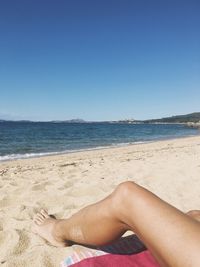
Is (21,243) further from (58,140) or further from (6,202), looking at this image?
(58,140)

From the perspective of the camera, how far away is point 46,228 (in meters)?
2.78

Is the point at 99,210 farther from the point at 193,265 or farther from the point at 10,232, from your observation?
the point at 10,232

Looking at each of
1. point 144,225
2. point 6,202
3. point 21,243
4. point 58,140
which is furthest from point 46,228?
point 58,140

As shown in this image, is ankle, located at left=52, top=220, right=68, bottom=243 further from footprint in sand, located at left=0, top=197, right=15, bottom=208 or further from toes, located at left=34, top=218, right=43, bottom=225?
footprint in sand, located at left=0, top=197, right=15, bottom=208

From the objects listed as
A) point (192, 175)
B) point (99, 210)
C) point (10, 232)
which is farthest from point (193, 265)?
point (192, 175)

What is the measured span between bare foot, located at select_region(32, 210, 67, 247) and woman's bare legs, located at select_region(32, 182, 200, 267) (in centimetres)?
26

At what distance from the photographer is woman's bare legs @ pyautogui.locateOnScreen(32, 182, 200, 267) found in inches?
55.4

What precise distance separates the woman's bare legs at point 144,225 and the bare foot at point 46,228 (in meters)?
0.26

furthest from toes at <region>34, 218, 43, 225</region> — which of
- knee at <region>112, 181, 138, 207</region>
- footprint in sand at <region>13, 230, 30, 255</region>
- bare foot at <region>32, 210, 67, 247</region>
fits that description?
knee at <region>112, 181, 138, 207</region>

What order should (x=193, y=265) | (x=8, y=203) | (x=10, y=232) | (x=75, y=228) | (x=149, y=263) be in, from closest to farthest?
(x=193, y=265) → (x=149, y=263) → (x=75, y=228) → (x=10, y=232) → (x=8, y=203)

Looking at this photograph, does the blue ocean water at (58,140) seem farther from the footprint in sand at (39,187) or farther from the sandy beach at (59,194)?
the footprint in sand at (39,187)

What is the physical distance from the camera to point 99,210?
2.00 metres

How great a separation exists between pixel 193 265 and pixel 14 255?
159cm

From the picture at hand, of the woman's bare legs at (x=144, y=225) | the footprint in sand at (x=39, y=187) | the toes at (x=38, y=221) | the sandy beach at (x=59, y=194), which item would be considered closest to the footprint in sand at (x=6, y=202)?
the sandy beach at (x=59, y=194)
